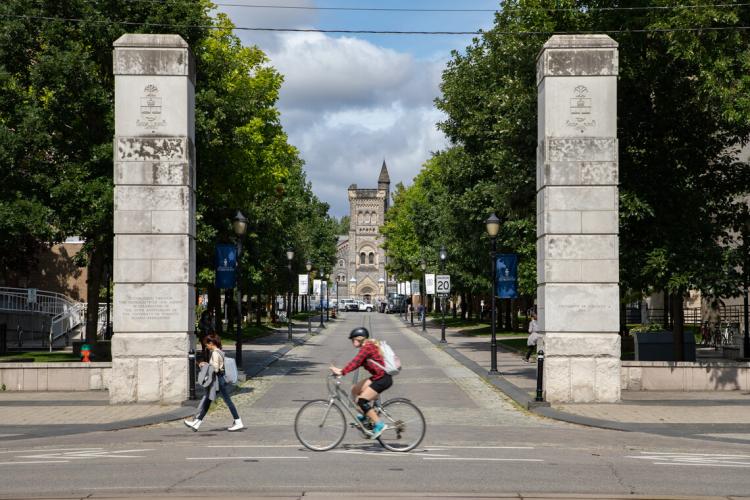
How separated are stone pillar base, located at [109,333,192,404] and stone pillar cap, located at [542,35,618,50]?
9.74 metres

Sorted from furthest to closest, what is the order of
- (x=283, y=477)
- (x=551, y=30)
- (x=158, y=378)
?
(x=551, y=30) → (x=158, y=378) → (x=283, y=477)

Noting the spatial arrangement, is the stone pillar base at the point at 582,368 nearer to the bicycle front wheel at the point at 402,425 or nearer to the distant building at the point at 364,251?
the bicycle front wheel at the point at 402,425

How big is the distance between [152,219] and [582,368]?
9.37 m

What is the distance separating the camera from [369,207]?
19300cm

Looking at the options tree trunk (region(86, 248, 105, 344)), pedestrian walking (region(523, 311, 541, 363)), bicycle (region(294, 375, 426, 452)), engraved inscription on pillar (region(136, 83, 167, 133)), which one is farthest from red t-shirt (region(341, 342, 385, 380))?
pedestrian walking (region(523, 311, 541, 363))

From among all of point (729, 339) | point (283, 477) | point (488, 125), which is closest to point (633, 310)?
point (729, 339)

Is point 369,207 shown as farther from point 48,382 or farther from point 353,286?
point 48,382

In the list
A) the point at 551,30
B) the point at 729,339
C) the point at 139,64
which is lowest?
the point at 729,339

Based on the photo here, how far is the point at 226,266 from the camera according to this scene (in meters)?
28.7

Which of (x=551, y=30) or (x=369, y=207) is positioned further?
(x=369, y=207)

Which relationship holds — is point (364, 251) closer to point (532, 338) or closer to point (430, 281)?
point (430, 281)

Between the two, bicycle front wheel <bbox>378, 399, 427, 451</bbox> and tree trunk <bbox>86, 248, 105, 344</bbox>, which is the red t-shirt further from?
tree trunk <bbox>86, 248, 105, 344</bbox>

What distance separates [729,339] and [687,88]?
71.9 feet

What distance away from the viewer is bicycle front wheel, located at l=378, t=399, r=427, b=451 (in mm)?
13500
